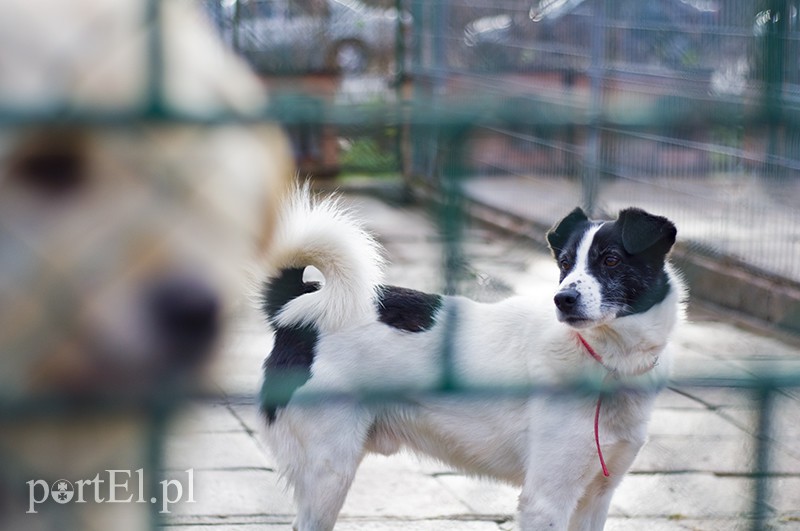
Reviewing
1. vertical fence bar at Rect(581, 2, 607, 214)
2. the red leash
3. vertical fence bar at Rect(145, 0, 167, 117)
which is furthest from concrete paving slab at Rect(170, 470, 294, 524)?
vertical fence bar at Rect(581, 2, 607, 214)

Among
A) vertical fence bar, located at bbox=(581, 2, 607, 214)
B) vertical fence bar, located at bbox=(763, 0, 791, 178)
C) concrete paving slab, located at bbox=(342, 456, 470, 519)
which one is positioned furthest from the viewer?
vertical fence bar, located at bbox=(581, 2, 607, 214)

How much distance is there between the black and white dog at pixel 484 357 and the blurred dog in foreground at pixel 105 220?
1.40 m

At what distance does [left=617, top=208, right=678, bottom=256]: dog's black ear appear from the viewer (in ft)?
9.18

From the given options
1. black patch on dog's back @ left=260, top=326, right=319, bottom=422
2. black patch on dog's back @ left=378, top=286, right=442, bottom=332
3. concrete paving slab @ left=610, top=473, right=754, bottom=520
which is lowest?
concrete paving slab @ left=610, top=473, right=754, bottom=520

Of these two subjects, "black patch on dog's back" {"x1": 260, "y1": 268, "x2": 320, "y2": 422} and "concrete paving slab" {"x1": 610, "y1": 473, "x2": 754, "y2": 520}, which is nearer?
"black patch on dog's back" {"x1": 260, "y1": 268, "x2": 320, "y2": 422}

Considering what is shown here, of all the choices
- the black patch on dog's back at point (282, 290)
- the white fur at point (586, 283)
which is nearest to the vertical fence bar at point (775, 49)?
the white fur at point (586, 283)

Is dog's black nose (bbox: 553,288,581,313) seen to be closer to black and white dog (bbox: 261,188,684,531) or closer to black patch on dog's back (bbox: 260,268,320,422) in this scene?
black and white dog (bbox: 261,188,684,531)

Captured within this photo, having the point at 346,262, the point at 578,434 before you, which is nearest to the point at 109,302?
the point at 346,262

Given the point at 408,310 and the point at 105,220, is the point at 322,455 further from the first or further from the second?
the point at 105,220

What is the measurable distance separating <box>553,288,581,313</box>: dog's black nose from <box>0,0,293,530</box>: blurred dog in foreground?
158 cm

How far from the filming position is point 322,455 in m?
2.75

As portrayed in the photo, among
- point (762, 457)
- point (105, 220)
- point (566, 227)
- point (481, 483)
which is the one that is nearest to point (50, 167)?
point (105, 220)

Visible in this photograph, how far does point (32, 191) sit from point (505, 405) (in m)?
1.84

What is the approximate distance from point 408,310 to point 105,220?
1785 millimetres
